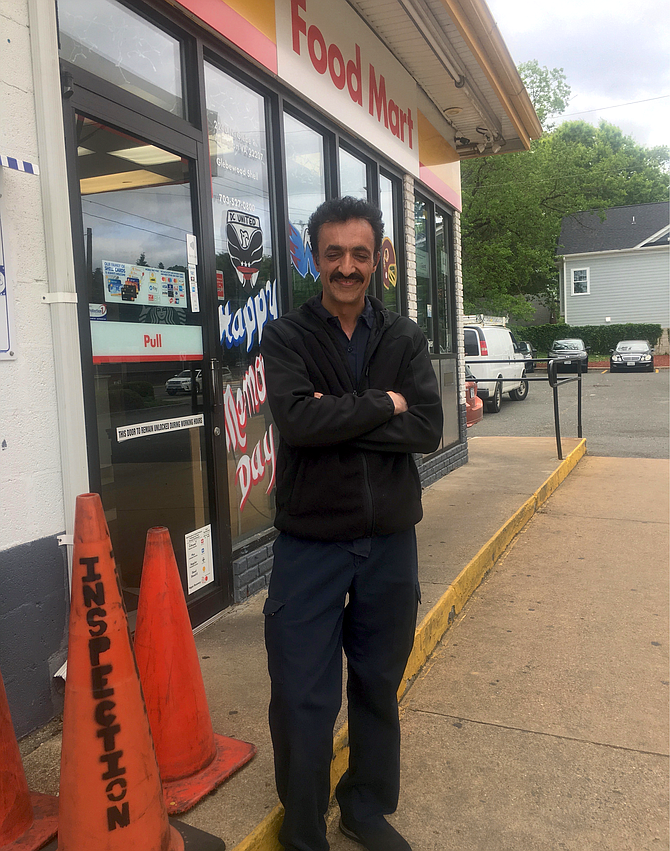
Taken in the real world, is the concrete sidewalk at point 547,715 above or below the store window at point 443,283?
below

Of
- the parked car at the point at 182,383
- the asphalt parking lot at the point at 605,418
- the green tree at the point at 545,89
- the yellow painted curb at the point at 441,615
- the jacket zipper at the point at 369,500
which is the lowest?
the yellow painted curb at the point at 441,615

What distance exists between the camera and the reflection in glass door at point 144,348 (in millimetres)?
3119

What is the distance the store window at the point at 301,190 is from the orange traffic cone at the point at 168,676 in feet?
9.03

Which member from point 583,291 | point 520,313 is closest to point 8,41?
point 520,313

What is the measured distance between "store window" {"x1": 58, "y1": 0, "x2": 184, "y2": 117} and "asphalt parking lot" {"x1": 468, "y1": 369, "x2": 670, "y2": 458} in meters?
6.81

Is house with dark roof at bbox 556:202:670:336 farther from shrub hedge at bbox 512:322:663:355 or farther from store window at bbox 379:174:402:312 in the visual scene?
store window at bbox 379:174:402:312

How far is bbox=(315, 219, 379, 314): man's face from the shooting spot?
7.15 ft

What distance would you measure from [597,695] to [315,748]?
1788mm

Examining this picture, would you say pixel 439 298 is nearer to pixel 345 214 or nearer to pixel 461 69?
pixel 461 69

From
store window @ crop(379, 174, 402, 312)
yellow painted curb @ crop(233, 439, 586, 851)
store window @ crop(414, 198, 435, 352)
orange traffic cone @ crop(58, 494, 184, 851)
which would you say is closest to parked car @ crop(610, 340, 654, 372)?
yellow painted curb @ crop(233, 439, 586, 851)

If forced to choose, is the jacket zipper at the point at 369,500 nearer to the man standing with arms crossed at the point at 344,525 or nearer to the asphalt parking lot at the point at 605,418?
the man standing with arms crossed at the point at 344,525

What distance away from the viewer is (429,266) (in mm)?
8086

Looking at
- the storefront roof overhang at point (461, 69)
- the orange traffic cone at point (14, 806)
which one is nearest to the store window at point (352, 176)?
the storefront roof overhang at point (461, 69)

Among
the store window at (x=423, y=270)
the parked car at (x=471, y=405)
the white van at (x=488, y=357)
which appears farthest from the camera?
the white van at (x=488, y=357)
